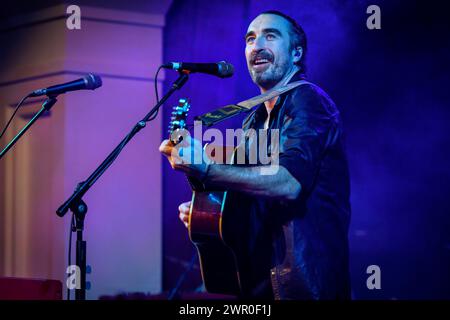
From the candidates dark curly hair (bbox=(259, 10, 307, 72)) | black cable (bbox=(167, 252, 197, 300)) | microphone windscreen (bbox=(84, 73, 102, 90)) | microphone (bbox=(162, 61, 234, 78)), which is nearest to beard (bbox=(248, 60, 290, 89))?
dark curly hair (bbox=(259, 10, 307, 72))

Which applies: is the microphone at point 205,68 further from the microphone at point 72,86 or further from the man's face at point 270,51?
→ the microphone at point 72,86

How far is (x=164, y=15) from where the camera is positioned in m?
5.57

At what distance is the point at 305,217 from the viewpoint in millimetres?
3148

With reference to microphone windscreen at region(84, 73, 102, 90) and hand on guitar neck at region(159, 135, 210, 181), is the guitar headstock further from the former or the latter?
microphone windscreen at region(84, 73, 102, 90)

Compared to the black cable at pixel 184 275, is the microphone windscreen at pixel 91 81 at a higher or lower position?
higher

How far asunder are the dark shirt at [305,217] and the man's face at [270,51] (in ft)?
0.60

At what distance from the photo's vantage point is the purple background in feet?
15.1

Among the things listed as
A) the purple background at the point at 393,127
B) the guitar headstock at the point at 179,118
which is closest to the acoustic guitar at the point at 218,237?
the guitar headstock at the point at 179,118

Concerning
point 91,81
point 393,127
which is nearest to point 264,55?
point 91,81

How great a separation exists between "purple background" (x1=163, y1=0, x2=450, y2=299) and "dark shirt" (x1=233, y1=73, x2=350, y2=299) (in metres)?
1.54

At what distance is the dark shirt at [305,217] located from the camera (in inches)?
122
